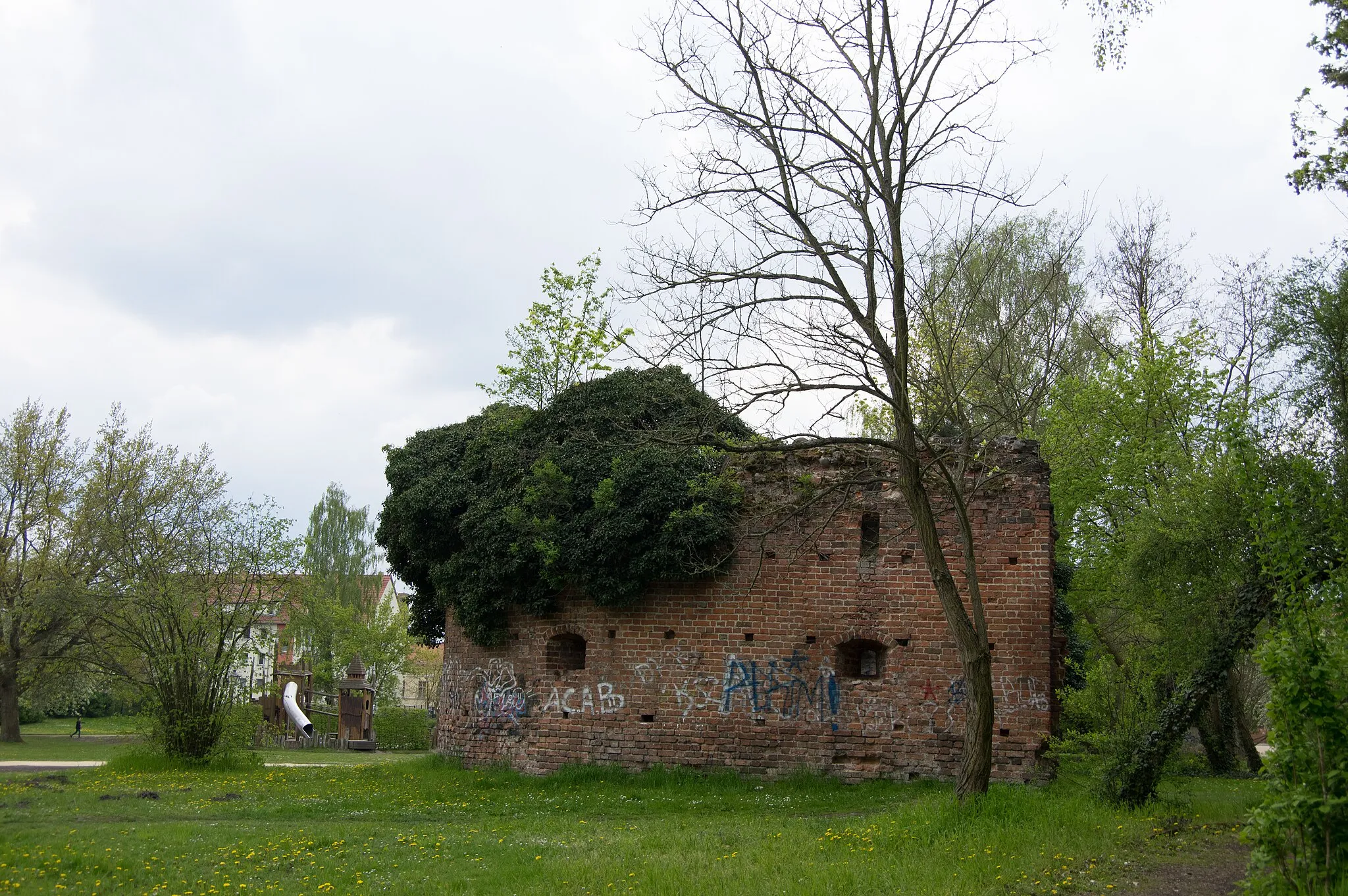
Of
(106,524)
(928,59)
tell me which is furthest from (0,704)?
(928,59)

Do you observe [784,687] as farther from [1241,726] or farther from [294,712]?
[294,712]

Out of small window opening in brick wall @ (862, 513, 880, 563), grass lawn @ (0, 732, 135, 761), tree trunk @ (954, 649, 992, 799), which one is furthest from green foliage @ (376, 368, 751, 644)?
grass lawn @ (0, 732, 135, 761)

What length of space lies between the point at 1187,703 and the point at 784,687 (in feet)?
18.1

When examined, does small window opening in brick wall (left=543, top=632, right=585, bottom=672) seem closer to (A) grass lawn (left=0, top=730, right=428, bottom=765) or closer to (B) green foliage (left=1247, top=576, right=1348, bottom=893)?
(A) grass lawn (left=0, top=730, right=428, bottom=765)

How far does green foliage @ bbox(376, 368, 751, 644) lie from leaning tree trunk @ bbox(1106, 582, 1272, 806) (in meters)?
5.77

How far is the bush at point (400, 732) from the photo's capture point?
31.0m

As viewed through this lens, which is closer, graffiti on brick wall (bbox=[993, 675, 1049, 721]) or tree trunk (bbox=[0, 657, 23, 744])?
graffiti on brick wall (bbox=[993, 675, 1049, 721])

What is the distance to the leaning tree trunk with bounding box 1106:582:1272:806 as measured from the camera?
9578 mm

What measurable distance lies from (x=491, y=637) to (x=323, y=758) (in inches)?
406

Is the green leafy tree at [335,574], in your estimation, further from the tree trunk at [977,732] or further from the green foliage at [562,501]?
the tree trunk at [977,732]

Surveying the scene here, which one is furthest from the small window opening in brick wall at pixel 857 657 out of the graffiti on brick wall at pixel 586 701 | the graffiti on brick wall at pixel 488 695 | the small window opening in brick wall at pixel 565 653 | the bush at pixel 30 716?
the bush at pixel 30 716

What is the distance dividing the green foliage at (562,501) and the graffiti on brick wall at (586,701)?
1.25 metres

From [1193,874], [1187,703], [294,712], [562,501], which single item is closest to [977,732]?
[1187,703]

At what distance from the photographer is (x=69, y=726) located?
136 feet
